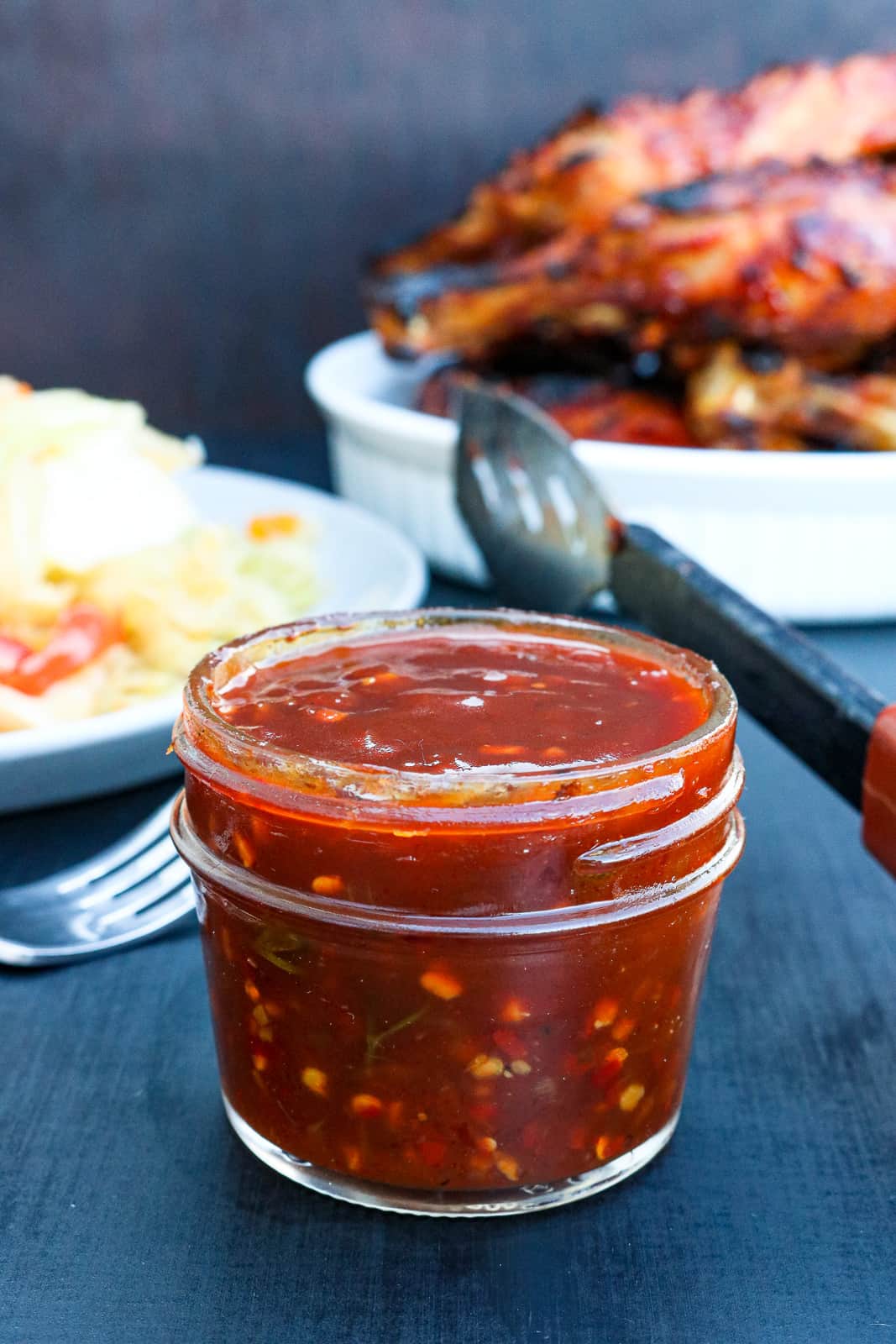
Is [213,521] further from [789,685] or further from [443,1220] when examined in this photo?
[443,1220]

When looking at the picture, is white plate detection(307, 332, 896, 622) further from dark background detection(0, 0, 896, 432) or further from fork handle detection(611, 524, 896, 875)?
dark background detection(0, 0, 896, 432)

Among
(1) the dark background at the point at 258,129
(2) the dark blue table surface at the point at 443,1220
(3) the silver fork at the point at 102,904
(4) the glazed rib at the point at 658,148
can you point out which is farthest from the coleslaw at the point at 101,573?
(1) the dark background at the point at 258,129

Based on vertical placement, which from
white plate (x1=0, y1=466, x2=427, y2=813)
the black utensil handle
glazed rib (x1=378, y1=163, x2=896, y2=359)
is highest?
glazed rib (x1=378, y1=163, x2=896, y2=359)

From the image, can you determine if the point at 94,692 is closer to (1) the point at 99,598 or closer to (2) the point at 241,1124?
(1) the point at 99,598

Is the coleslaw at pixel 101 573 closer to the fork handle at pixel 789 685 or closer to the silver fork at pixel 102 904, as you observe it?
the silver fork at pixel 102 904

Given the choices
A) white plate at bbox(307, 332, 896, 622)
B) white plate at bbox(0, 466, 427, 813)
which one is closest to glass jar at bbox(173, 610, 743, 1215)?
white plate at bbox(0, 466, 427, 813)

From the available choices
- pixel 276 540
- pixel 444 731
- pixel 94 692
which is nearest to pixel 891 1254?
pixel 444 731
